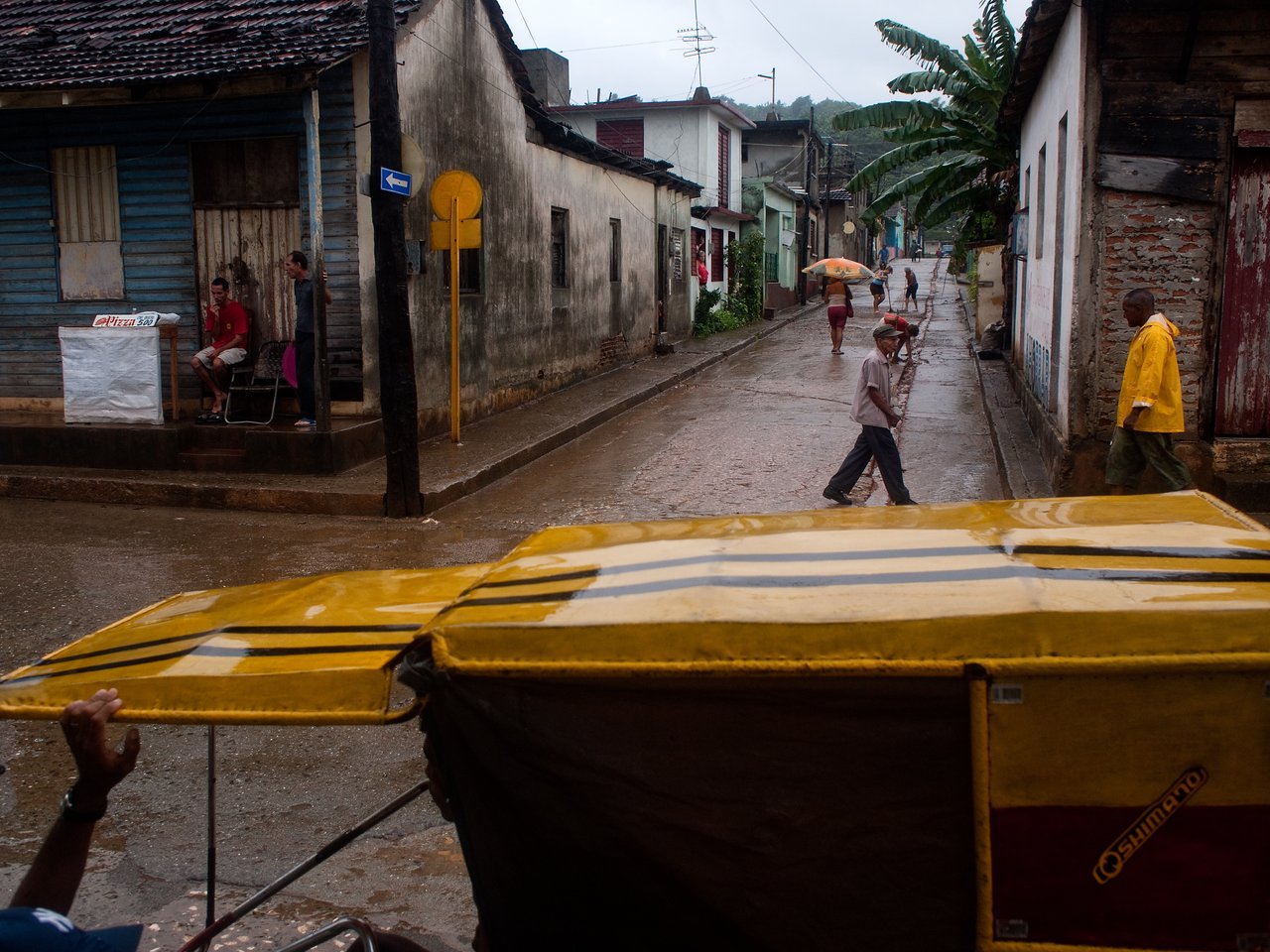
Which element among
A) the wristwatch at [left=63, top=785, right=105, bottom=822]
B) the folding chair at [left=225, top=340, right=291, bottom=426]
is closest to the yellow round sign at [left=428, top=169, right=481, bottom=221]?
the folding chair at [left=225, top=340, right=291, bottom=426]

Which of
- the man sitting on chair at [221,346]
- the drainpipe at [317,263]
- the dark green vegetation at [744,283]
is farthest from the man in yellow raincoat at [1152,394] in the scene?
the dark green vegetation at [744,283]

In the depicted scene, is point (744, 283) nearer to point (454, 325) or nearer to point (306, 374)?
point (454, 325)

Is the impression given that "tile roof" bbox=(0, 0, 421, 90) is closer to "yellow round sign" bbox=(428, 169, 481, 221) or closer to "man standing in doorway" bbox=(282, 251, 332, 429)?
"yellow round sign" bbox=(428, 169, 481, 221)

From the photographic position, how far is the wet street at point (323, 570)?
4.03 m

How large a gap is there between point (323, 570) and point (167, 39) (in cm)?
673

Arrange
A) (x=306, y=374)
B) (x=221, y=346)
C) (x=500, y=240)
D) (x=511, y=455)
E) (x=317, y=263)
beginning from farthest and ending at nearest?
(x=500, y=240) → (x=511, y=455) → (x=221, y=346) → (x=306, y=374) → (x=317, y=263)

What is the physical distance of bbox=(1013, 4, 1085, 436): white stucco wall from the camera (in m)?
9.59

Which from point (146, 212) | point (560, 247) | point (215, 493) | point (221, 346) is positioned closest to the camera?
point (215, 493)

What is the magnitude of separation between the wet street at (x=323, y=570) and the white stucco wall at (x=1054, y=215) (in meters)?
1.14

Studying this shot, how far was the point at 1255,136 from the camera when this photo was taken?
Result: 28.8 ft

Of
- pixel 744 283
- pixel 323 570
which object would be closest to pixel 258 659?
pixel 323 570

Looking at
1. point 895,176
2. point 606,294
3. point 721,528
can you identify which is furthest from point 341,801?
A: point 895,176

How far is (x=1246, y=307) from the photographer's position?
357 inches

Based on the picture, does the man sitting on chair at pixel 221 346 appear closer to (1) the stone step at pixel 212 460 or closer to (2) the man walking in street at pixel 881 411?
(1) the stone step at pixel 212 460
